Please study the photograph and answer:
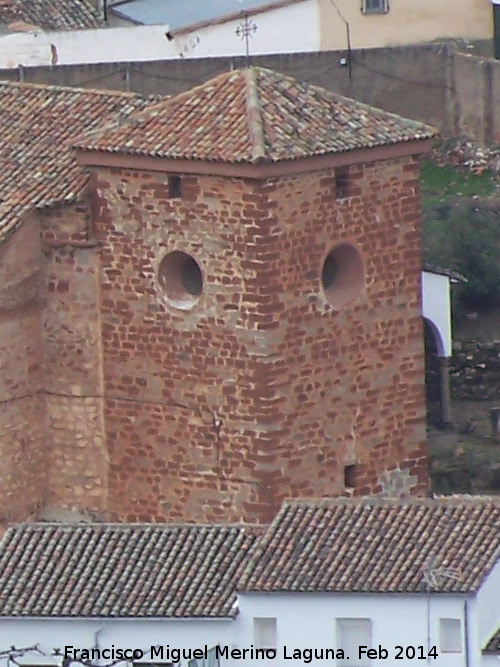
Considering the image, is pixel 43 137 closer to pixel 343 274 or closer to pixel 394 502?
pixel 343 274

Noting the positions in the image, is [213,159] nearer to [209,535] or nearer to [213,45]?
[209,535]

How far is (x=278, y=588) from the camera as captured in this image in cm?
4562

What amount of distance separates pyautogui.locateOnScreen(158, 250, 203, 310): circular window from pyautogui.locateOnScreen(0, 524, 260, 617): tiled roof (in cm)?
387

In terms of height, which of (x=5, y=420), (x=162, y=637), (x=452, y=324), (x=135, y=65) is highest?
(x=135, y=65)

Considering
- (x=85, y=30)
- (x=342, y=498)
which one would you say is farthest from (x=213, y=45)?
(x=342, y=498)

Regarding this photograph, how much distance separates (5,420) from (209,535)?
16.7 ft

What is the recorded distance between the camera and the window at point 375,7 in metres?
68.6

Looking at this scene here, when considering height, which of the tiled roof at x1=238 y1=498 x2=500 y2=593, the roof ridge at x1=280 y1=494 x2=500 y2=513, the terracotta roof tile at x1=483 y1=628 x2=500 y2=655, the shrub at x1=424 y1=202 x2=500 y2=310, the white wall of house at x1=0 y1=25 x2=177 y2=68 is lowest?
the terracotta roof tile at x1=483 y1=628 x2=500 y2=655

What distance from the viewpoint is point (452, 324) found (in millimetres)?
60938

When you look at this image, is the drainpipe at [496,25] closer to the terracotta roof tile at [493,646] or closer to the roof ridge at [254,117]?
the roof ridge at [254,117]

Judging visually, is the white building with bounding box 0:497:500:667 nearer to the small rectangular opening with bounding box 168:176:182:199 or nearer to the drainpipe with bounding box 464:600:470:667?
the drainpipe with bounding box 464:600:470:667

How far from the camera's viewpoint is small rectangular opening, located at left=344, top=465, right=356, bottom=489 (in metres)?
51.4

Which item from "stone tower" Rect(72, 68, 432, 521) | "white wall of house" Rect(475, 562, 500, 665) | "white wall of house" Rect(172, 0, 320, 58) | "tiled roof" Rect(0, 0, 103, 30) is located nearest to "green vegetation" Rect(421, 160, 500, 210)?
"white wall of house" Rect(172, 0, 320, 58)

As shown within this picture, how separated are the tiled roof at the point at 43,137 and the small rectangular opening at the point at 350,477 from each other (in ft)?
15.3
